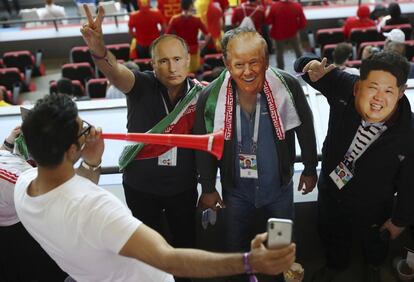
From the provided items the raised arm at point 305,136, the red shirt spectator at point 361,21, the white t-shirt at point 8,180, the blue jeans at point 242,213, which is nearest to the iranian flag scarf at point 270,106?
the raised arm at point 305,136

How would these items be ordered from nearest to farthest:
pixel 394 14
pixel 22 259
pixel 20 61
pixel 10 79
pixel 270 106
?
1. pixel 270 106
2. pixel 22 259
3. pixel 10 79
4. pixel 394 14
5. pixel 20 61

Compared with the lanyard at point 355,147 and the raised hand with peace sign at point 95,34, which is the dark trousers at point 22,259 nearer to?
the raised hand with peace sign at point 95,34

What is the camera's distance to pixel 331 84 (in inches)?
88.1

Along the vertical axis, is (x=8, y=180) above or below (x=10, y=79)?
above

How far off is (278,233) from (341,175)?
1.02 m

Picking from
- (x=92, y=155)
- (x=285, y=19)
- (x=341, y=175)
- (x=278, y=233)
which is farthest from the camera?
(x=285, y=19)

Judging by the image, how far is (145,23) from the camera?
20.0ft

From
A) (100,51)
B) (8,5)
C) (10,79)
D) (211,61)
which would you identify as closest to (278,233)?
(100,51)

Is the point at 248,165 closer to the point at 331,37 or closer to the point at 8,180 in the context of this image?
the point at 8,180

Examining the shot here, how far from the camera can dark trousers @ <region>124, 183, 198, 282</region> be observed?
240 centimetres

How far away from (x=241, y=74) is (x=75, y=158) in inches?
30.9

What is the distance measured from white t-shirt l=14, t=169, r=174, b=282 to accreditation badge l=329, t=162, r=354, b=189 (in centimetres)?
107

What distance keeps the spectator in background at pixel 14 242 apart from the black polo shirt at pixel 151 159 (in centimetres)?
50

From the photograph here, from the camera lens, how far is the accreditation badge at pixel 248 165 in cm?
217
